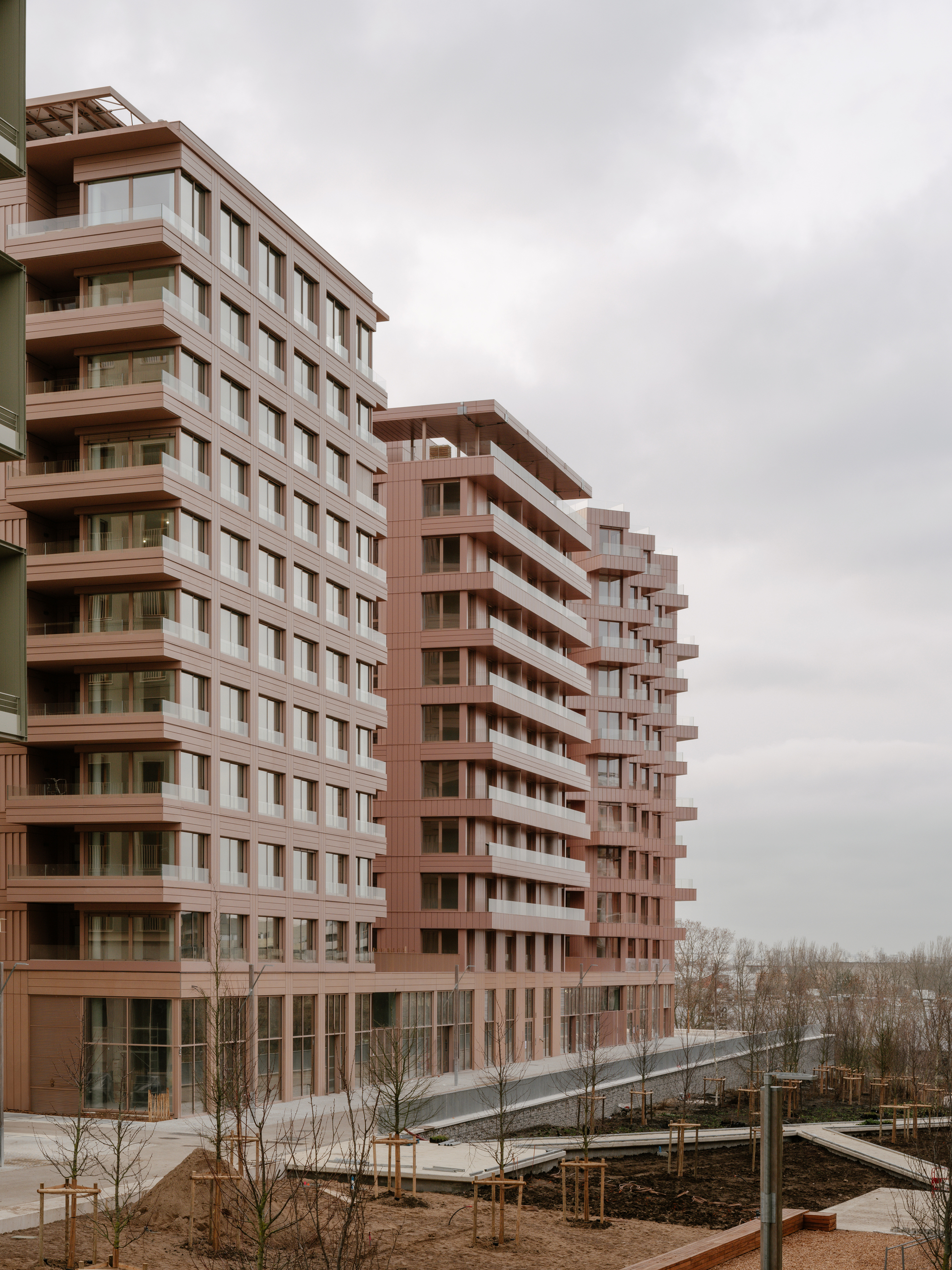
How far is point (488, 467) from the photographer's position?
80438 mm

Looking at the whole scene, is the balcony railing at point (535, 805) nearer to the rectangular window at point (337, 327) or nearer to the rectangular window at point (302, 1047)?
the rectangular window at point (302, 1047)

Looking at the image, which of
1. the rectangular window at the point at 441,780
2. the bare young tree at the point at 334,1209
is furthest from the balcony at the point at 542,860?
the bare young tree at the point at 334,1209

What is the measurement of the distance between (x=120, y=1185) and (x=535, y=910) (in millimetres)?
55365

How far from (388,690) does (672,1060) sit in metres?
24.3

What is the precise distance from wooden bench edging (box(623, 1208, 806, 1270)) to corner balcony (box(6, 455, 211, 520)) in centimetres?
3414

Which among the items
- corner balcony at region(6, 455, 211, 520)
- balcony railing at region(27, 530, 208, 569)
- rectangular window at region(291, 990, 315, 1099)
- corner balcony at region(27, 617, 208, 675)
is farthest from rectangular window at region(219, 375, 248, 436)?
rectangular window at region(291, 990, 315, 1099)

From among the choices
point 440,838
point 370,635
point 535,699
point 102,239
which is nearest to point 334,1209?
point 102,239

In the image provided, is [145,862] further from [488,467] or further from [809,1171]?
[488,467]

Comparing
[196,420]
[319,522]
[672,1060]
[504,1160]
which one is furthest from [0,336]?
[672,1060]

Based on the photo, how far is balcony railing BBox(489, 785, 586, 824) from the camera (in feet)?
266

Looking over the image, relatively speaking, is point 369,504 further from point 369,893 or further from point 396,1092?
point 396,1092

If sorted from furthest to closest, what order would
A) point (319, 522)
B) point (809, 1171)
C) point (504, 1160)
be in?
point (319, 522)
point (809, 1171)
point (504, 1160)

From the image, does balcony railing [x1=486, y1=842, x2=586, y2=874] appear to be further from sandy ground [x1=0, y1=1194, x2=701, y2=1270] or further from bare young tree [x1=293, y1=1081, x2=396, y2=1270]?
sandy ground [x1=0, y1=1194, x2=701, y2=1270]

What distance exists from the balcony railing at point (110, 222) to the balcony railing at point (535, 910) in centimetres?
3885
